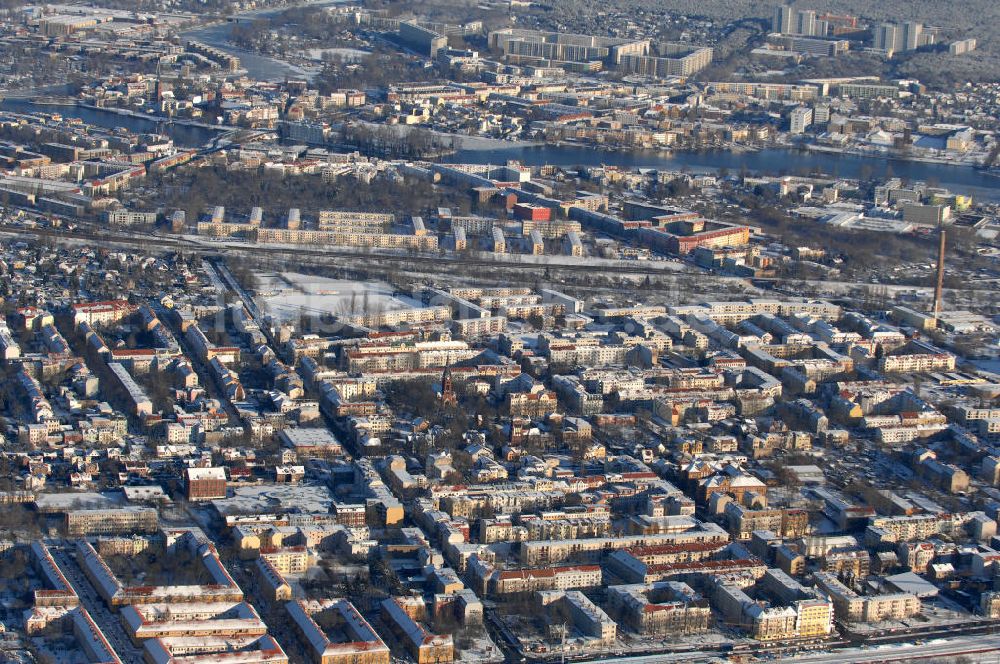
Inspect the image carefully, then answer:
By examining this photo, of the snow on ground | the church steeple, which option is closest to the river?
the snow on ground

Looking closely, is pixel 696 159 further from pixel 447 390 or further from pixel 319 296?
pixel 447 390

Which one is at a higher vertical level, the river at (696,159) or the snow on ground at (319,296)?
the snow on ground at (319,296)

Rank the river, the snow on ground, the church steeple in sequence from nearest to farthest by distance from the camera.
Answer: the church steeple, the snow on ground, the river

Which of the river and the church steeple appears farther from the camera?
the river

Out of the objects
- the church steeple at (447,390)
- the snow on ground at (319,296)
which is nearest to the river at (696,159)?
the snow on ground at (319,296)

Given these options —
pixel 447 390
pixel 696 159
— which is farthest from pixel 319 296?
pixel 696 159

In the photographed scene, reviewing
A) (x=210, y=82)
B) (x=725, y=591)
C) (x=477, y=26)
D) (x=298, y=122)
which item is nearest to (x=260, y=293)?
(x=725, y=591)

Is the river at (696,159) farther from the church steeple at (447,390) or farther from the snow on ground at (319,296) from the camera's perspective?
the church steeple at (447,390)

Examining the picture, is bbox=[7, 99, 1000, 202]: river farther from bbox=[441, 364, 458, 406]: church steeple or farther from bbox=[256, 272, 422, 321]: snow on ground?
bbox=[441, 364, 458, 406]: church steeple
